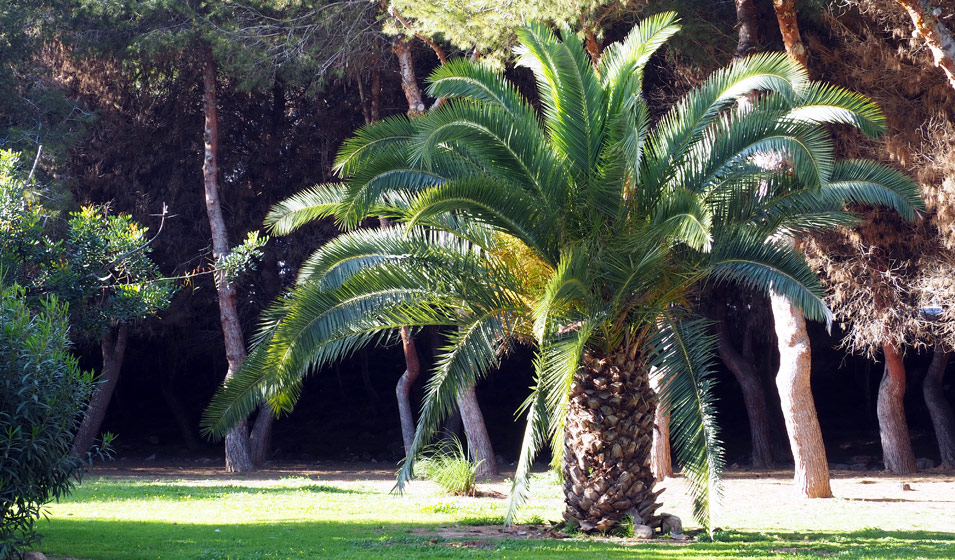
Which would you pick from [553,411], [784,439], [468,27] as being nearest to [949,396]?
[784,439]

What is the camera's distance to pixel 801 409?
12.4 meters

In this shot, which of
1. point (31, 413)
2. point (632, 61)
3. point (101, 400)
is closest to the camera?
point (31, 413)

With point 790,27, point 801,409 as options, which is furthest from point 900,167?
point 801,409

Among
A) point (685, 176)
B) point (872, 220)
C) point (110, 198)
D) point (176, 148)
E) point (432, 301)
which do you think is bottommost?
point (432, 301)

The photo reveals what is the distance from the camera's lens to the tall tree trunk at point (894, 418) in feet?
51.0

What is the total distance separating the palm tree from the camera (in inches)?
304

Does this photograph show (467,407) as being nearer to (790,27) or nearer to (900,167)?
(900,167)

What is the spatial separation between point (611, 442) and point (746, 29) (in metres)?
7.60

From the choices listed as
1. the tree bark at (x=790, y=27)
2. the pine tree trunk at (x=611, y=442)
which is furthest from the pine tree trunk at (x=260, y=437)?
the tree bark at (x=790, y=27)

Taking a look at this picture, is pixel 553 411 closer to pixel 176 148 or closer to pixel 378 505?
pixel 378 505

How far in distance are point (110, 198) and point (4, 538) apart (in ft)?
47.6

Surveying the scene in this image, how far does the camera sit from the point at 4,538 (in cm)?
645

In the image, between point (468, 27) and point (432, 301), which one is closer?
point (432, 301)

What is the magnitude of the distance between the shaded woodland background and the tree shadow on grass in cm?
625
